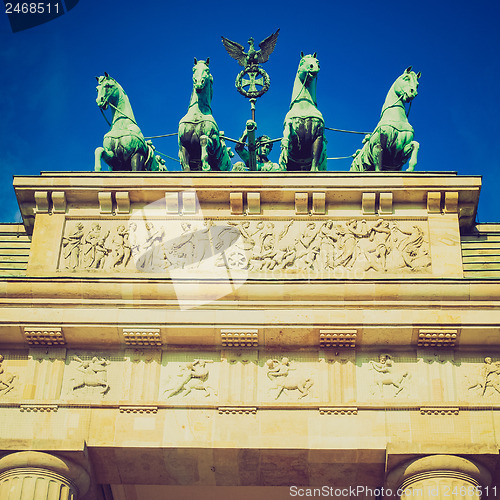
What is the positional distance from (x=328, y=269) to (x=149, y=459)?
4.59m

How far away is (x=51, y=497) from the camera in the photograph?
57.1 ft

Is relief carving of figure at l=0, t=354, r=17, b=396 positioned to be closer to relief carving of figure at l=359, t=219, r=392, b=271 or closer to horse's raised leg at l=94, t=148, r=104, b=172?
horse's raised leg at l=94, t=148, r=104, b=172

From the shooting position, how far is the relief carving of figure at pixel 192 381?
18.2 meters

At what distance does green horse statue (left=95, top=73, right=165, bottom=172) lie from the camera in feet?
70.4

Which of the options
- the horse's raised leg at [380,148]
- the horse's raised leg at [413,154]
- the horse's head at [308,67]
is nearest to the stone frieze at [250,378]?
the horse's raised leg at [413,154]

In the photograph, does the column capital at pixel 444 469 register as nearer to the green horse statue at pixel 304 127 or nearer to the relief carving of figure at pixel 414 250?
the relief carving of figure at pixel 414 250

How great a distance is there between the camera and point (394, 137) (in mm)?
21125

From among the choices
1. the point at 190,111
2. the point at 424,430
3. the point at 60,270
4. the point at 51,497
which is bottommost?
the point at 51,497

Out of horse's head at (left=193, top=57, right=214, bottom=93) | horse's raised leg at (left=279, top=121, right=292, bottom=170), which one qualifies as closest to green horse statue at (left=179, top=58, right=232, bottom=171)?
horse's head at (left=193, top=57, right=214, bottom=93)

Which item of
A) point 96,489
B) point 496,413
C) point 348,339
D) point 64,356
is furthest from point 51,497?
point 496,413

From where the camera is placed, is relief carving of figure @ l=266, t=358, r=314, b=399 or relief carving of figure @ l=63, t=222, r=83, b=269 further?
relief carving of figure @ l=63, t=222, r=83, b=269

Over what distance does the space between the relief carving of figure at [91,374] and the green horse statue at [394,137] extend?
6763 mm

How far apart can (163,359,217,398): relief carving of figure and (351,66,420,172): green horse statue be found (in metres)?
5.63

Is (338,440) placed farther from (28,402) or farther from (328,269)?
(28,402)
